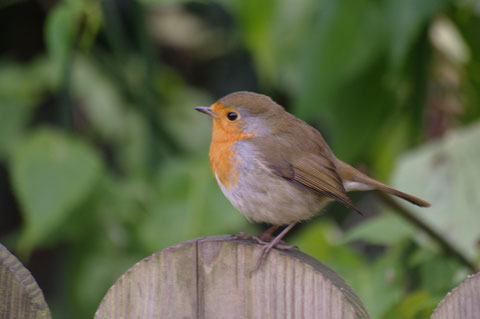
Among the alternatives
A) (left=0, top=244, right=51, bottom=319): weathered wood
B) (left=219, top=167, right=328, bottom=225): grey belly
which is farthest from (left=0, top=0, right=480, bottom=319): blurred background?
(left=0, top=244, right=51, bottom=319): weathered wood

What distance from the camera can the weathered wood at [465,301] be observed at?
1440 millimetres

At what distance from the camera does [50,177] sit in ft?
11.2

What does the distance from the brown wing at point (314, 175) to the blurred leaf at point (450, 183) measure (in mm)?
761

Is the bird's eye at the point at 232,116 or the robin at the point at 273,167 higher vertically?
the bird's eye at the point at 232,116

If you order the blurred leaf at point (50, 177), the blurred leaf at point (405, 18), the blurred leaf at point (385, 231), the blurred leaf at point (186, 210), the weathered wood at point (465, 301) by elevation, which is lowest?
the blurred leaf at point (186, 210)

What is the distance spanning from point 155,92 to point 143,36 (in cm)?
47

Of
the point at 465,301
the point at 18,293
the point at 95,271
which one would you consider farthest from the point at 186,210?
the point at 465,301

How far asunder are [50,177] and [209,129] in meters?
1.44

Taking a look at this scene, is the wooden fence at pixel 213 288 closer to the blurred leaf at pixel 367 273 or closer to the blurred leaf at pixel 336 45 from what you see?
the blurred leaf at pixel 367 273

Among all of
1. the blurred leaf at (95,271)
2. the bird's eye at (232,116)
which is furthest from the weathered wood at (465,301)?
the blurred leaf at (95,271)

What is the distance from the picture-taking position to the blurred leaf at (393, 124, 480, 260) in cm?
293

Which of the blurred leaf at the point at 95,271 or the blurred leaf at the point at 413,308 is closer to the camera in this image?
the blurred leaf at the point at 413,308

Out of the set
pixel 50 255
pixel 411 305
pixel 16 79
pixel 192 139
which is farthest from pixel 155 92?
pixel 411 305

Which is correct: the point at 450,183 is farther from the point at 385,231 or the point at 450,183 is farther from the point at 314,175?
the point at 314,175
